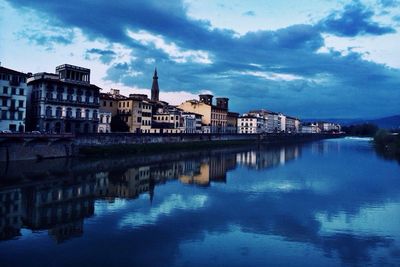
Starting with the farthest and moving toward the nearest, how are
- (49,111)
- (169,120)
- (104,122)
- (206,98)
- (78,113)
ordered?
(206,98) < (169,120) < (104,122) < (78,113) < (49,111)

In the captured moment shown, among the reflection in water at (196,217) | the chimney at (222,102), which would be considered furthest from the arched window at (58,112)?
the chimney at (222,102)

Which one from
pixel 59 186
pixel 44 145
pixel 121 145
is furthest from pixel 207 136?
pixel 59 186

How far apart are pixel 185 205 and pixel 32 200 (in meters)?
10.1

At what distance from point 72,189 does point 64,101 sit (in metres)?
31.3

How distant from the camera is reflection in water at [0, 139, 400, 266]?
16.0 m

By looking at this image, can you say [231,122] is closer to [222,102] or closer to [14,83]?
[222,102]

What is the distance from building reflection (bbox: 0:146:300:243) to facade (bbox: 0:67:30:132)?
32.9 ft

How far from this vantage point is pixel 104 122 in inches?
2675

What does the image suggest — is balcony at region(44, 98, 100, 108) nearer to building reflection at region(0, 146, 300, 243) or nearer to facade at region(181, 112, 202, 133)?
building reflection at region(0, 146, 300, 243)

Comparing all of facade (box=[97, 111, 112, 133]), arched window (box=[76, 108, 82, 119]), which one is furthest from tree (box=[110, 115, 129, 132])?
arched window (box=[76, 108, 82, 119])

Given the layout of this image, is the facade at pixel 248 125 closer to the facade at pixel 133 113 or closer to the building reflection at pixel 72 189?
the facade at pixel 133 113

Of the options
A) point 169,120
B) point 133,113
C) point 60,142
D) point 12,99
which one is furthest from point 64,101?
point 169,120

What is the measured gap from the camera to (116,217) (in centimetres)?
2161

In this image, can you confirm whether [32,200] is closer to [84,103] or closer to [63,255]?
[63,255]
